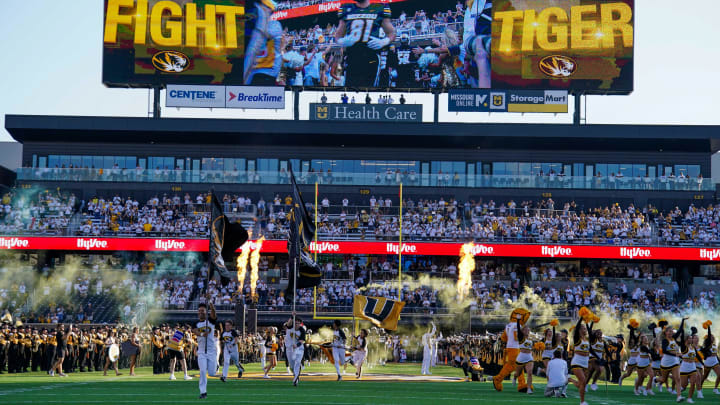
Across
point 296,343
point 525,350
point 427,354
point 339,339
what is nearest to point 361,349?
point 339,339

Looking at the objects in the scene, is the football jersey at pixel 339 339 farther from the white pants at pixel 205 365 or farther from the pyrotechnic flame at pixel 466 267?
the pyrotechnic flame at pixel 466 267

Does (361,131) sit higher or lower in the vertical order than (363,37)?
lower

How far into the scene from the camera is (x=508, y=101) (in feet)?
196

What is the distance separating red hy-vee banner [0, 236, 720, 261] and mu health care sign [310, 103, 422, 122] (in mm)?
9932

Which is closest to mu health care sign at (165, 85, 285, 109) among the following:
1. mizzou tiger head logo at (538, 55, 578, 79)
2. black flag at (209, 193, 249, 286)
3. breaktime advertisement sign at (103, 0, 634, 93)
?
breaktime advertisement sign at (103, 0, 634, 93)

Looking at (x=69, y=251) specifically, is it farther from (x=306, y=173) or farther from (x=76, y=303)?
(x=306, y=173)

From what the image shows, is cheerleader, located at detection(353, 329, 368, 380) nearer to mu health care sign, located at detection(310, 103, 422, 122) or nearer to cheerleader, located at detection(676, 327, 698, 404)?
cheerleader, located at detection(676, 327, 698, 404)

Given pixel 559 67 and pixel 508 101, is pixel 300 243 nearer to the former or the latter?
pixel 508 101

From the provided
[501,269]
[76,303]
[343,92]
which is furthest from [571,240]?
[76,303]

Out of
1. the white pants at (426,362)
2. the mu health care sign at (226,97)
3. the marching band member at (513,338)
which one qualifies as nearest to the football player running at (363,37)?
the mu health care sign at (226,97)

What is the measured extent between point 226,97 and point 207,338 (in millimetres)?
40475

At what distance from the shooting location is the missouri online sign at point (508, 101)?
196ft

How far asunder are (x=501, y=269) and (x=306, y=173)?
44.2ft

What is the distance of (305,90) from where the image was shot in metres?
62.3
